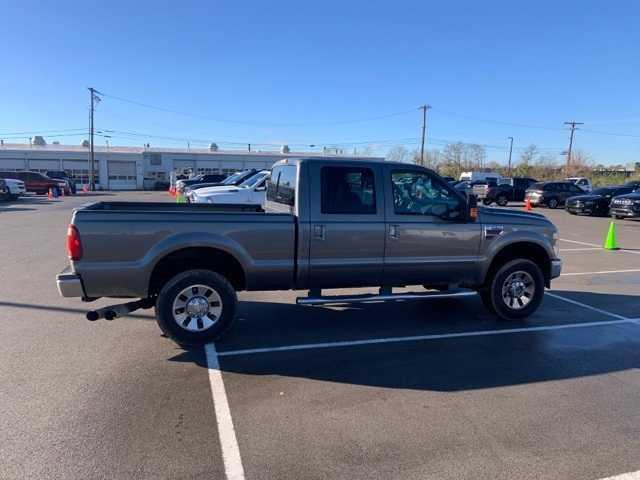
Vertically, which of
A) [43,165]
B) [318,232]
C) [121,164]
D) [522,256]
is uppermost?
[121,164]

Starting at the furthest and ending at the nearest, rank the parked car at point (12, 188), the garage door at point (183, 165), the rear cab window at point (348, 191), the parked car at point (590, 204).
Answer: the garage door at point (183, 165) → the parked car at point (12, 188) → the parked car at point (590, 204) → the rear cab window at point (348, 191)

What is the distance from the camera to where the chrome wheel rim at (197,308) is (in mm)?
4867

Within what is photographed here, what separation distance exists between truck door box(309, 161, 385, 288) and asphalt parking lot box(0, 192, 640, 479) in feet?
2.49

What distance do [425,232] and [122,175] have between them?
59607 millimetres

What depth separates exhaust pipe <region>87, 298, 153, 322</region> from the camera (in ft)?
15.2

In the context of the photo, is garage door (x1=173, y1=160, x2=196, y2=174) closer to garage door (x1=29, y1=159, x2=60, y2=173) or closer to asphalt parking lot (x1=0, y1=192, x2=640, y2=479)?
garage door (x1=29, y1=159, x2=60, y2=173)

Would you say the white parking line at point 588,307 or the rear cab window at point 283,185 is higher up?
the rear cab window at point 283,185

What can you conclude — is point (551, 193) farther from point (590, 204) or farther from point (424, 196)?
point (424, 196)

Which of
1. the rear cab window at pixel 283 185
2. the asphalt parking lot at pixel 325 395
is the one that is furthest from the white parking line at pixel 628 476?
the rear cab window at pixel 283 185

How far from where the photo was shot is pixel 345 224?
524cm

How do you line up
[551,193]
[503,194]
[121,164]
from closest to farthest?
[551,193] < [503,194] < [121,164]

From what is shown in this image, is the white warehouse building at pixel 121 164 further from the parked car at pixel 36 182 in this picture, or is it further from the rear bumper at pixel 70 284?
the rear bumper at pixel 70 284

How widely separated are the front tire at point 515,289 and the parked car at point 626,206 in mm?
19727

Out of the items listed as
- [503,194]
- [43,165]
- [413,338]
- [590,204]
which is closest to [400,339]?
[413,338]
